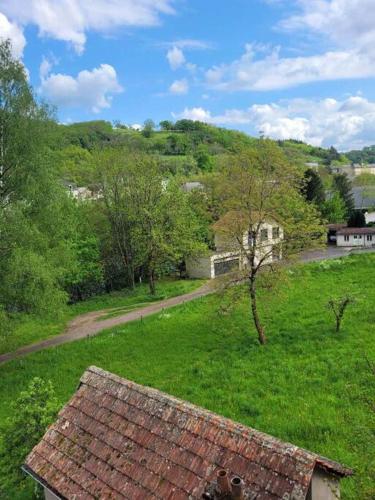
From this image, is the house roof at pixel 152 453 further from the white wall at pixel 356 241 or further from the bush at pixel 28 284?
the white wall at pixel 356 241

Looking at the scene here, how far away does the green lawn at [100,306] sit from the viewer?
29.7 meters

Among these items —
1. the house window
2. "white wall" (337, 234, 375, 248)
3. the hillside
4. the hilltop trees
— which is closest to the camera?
the house window

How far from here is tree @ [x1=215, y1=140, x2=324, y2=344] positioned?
74.4 feet

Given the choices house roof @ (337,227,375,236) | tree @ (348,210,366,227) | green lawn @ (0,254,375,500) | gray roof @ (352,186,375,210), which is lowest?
green lawn @ (0,254,375,500)

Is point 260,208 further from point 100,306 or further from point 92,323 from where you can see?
point 100,306

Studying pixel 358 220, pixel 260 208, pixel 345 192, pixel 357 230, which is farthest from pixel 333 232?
pixel 260 208

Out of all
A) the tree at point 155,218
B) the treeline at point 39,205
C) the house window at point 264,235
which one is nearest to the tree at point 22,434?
the treeline at point 39,205

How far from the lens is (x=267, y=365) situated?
2023 cm

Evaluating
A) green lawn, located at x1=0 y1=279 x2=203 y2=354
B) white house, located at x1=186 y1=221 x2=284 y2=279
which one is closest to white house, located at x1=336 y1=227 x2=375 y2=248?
green lawn, located at x1=0 y1=279 x2=203 y2=354

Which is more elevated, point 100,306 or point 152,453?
point 152,453

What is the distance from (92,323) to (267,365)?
1621cm

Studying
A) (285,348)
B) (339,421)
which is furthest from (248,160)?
(339,421)

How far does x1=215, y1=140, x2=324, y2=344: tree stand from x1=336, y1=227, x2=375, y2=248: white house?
36610 mm

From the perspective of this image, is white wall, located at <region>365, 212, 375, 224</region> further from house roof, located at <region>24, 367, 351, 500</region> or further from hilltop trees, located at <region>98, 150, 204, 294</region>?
house roof, located at <region>24, 367, 351, 500</region>
